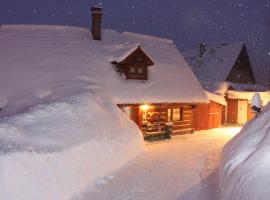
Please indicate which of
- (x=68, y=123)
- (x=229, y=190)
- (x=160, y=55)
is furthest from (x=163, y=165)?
(x=160, y=55)

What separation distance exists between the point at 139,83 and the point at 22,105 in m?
7.14

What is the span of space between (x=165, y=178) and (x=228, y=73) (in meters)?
21.7

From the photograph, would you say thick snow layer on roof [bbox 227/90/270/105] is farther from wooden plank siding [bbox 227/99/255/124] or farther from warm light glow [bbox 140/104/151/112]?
warm light glow [bbox 140/104/151/112]

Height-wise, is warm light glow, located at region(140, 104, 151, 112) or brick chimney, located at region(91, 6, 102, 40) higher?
brick chimney, located at region(91, 6, 102, 40)

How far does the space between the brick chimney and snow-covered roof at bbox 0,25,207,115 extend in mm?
545

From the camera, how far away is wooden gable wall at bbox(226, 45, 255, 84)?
2998cm

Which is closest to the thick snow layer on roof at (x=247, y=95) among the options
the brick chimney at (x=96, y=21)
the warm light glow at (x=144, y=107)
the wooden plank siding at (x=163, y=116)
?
the wooden plank siding at (x=163, y=116)

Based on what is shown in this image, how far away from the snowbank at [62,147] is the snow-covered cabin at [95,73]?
2.72 metres

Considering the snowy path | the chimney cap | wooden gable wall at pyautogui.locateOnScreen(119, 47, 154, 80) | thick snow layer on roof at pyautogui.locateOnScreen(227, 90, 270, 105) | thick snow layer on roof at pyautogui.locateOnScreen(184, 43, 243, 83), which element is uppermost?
the chimney cap

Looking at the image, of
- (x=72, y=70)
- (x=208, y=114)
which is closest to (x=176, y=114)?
(x=208, y=114)

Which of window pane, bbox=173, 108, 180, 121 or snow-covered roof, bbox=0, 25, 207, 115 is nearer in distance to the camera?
snow-covered roof, bbox=0, 25, 207, 115

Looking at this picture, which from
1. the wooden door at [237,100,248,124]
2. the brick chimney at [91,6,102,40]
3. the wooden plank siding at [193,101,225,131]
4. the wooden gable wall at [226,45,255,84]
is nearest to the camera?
the brick chimney at [91,6,102,40]

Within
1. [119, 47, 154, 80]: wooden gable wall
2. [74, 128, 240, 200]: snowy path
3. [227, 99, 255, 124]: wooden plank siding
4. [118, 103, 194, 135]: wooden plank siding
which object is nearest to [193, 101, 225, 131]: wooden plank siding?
[118, 103, 194, 135]: wooden plank siding

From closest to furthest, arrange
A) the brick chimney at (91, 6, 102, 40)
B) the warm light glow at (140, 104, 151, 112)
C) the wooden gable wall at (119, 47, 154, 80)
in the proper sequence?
the warm light glow at (140, 104, 151, 112), the wooden gable wall at (119, 47, 154, 80), the brick chimney at (91, 6, 102, 40)
